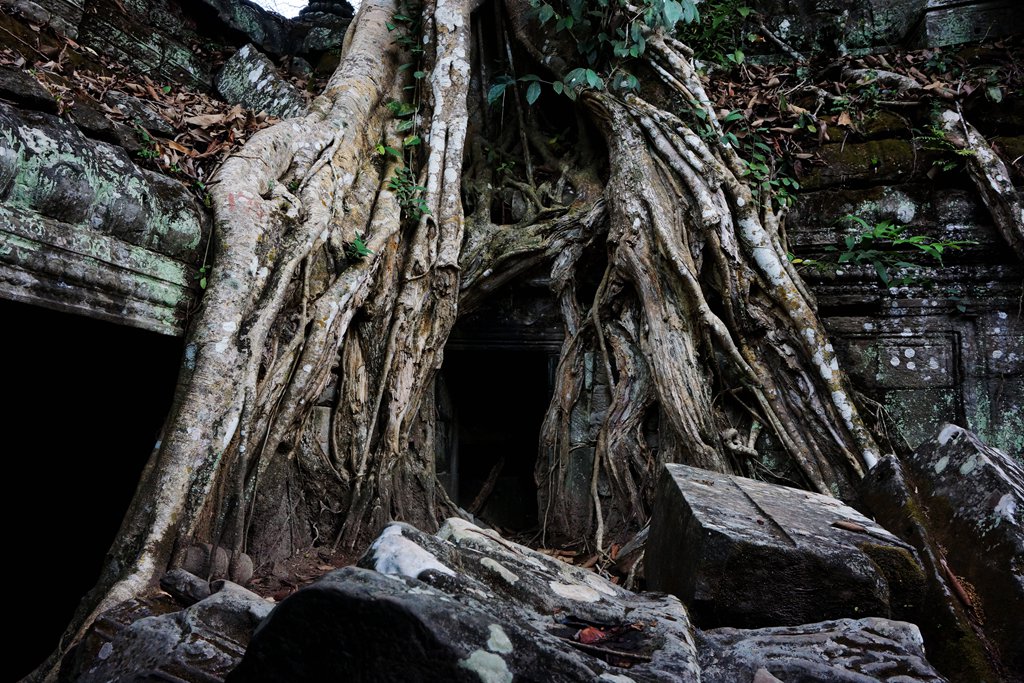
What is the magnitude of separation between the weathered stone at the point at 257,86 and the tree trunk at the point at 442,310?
0.49 m

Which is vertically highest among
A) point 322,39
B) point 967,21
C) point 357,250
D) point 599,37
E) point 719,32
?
point 967,21

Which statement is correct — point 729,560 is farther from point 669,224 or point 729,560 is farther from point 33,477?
point 33,477

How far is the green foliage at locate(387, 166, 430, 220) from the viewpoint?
3.37 meters

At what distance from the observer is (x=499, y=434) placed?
529 centimetres

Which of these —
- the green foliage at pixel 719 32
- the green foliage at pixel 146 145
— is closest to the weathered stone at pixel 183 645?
the green foliage at pixel 146 145

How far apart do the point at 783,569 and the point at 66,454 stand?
3.09 m

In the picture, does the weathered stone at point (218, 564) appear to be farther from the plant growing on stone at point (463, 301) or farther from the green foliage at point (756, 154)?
the green foliage at point (756, 154)

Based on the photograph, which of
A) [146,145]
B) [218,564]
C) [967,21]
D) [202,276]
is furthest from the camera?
[967,21]

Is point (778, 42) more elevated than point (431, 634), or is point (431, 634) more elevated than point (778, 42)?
point (778, 42)

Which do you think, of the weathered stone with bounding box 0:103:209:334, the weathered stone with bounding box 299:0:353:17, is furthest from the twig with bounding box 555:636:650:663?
the weathered stone with bounding box 299:0:353:17

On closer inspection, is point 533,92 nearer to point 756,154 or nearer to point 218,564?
point 756,154

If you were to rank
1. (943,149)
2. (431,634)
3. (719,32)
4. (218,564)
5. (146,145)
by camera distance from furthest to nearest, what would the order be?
(719,32) < (943,149) < (146,145) < (218,564) < (431,634)

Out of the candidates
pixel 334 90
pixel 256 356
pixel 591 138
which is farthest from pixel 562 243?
pixel 256 356

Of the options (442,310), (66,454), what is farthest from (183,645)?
(66,454)
